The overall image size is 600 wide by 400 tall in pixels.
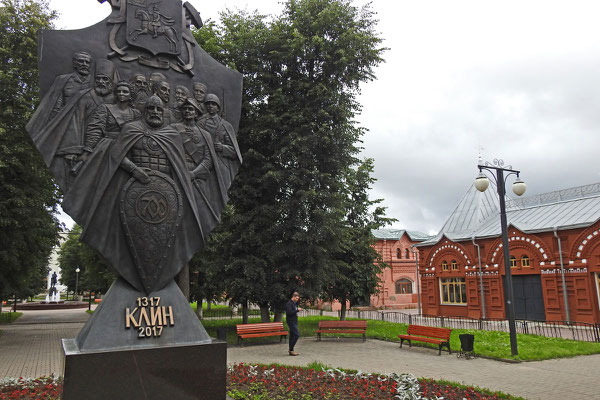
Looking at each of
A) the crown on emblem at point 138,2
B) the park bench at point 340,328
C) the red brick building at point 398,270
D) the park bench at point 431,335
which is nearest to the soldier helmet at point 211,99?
the crown on emblem at point 138,2

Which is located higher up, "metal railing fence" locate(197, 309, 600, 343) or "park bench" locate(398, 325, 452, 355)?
"park bench" locate(398, 325, 452, 355)

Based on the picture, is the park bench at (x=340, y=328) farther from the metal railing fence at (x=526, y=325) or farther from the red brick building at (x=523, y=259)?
the red brick building at (x=523, y=259)

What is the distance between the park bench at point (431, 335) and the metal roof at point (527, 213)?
12.7m

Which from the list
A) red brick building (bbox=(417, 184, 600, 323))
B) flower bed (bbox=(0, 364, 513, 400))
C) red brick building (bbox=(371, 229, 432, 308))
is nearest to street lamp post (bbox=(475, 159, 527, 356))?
flower bed (bbox=(0, 364, 513, 400))

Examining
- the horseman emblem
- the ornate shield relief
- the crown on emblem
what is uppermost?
the crown on emblem

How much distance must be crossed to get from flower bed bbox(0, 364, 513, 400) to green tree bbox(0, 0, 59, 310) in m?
7.80

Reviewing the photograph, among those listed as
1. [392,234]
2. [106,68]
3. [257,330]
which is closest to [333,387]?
[106,68]

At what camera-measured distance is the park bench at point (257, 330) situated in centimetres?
1349

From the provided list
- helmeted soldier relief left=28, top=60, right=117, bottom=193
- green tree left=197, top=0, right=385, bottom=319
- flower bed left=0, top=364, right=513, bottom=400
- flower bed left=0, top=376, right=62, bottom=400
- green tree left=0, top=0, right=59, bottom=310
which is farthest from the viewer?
green tree left=197, top=0, right=385, bottom=319

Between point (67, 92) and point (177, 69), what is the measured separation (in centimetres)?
144

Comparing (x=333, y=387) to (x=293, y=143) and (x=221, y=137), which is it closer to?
(x=221, y=137)

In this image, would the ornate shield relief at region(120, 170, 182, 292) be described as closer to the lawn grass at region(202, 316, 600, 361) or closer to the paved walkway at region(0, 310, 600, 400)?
the paved walkway at region(0, 310, 600, 400)

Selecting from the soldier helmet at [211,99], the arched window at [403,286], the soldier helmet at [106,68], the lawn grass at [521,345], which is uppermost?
the soldier helmet at [106,68]

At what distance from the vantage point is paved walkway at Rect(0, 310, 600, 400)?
26.8 feet
